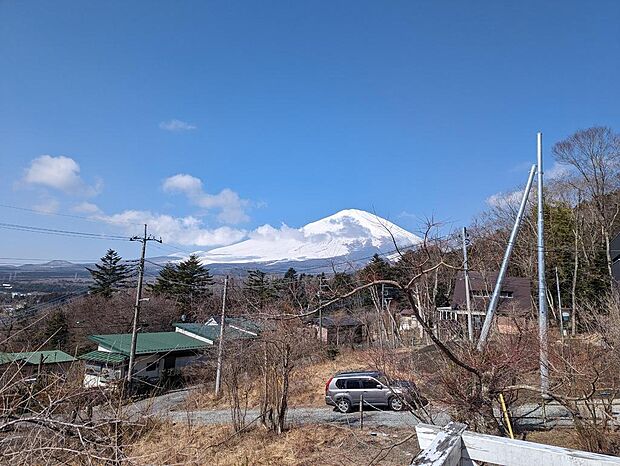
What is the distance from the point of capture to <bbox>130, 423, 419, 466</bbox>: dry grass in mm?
7719

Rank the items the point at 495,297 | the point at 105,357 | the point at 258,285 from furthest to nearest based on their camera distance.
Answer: the point at 258,285 < the point at 105,357 < the point at 495,297

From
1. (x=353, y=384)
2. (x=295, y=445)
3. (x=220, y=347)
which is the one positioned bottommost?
(x=295, y=445)

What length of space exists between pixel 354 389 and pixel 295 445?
385 centimetres

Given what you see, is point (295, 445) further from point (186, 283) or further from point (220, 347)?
point (186, 283)

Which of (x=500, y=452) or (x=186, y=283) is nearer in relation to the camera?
(x=500, y=452)

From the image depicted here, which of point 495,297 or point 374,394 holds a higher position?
point 495,297

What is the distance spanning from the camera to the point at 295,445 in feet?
28.5

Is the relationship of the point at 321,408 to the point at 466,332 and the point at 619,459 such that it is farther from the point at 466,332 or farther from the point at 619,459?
the point at 619,459

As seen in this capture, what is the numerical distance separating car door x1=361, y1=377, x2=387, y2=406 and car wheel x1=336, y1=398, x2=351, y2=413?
0.53 meters

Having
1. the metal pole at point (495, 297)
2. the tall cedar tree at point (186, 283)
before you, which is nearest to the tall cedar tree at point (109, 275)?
the tall cedar tree at point (186, 283)

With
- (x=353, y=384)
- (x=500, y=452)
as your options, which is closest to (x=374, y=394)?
(x=353, y=384)

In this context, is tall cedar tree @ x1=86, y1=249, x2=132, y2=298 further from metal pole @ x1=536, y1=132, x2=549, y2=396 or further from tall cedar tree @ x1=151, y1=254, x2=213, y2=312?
metal pole @ x1=536, y1=132, x2=549, y2=396

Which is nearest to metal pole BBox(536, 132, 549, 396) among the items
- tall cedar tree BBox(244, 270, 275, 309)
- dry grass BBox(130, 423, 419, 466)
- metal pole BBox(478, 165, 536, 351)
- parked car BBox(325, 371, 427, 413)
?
metal pole BBox(478, 165, 536, 351)

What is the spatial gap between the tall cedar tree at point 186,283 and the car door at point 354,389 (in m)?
17.7
